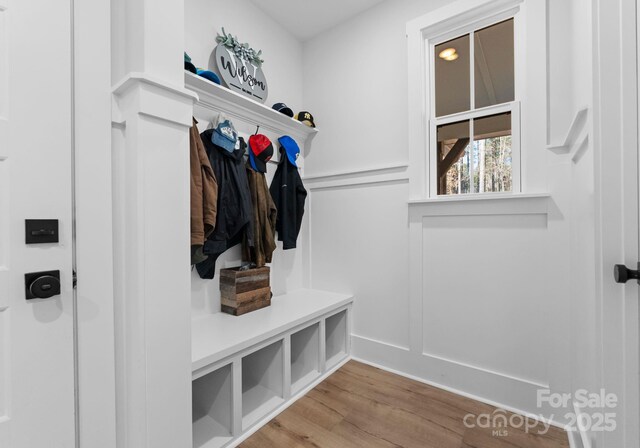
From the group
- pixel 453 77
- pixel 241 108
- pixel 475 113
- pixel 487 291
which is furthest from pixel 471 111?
pixel 241 108

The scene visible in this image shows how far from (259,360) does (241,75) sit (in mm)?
1863

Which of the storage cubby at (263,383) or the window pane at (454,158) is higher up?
the window pane at (454,158)

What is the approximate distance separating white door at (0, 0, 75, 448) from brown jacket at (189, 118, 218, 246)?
56 centimetres

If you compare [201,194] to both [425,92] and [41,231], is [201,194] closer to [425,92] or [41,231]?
[41,231]

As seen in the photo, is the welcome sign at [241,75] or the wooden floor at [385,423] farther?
the welcome sign at [241,75]

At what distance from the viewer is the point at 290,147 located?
2242 millimetres

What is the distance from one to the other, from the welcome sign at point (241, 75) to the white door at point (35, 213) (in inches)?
41.5

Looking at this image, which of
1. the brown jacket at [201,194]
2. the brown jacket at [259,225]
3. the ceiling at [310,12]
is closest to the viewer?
the brown jacket at [201,194]

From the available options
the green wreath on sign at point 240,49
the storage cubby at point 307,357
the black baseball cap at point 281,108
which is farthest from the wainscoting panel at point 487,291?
the green wreath on sign at point 240,49

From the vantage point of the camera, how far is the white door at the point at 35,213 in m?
0.78

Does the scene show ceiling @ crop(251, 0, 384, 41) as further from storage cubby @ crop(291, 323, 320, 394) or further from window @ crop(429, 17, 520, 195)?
storage cubby @ crop(291, 323, 320, 394)

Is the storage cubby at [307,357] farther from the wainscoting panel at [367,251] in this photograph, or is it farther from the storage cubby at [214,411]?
the storage cubby at [214,411]

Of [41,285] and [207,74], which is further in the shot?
[207,74]

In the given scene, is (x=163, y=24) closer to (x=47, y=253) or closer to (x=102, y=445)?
(x=47, y=253)
